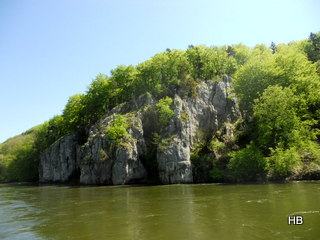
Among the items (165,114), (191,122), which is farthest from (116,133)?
(191,122)

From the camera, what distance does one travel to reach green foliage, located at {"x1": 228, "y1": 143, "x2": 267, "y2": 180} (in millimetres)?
35656

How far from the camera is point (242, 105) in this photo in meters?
51.4

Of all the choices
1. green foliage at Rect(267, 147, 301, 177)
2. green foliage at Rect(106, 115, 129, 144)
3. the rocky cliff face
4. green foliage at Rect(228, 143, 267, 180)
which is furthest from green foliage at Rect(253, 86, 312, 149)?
green foliage at Rect(106, 115, 129, 144)

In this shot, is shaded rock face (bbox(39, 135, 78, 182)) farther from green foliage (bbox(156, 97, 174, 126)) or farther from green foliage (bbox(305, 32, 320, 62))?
green foliage (bbox(305, 32, 320, 62))

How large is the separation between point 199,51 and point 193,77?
8103mm

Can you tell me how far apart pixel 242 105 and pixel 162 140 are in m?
19.3

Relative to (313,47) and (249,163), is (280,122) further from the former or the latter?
(313,47)

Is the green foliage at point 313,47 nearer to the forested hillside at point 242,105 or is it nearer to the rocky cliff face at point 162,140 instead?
the forested hillside at point 242,105

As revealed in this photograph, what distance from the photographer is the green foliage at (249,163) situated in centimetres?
3566

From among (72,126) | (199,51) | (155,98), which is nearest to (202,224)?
(155,98)

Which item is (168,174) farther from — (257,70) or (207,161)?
(257,70)

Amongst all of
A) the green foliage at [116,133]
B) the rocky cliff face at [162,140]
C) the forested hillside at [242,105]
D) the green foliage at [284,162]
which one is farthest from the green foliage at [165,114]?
the green foliage at [284,162]

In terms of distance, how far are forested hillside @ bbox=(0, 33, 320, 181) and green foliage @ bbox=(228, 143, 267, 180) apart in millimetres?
144

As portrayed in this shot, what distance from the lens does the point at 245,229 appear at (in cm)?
1141
